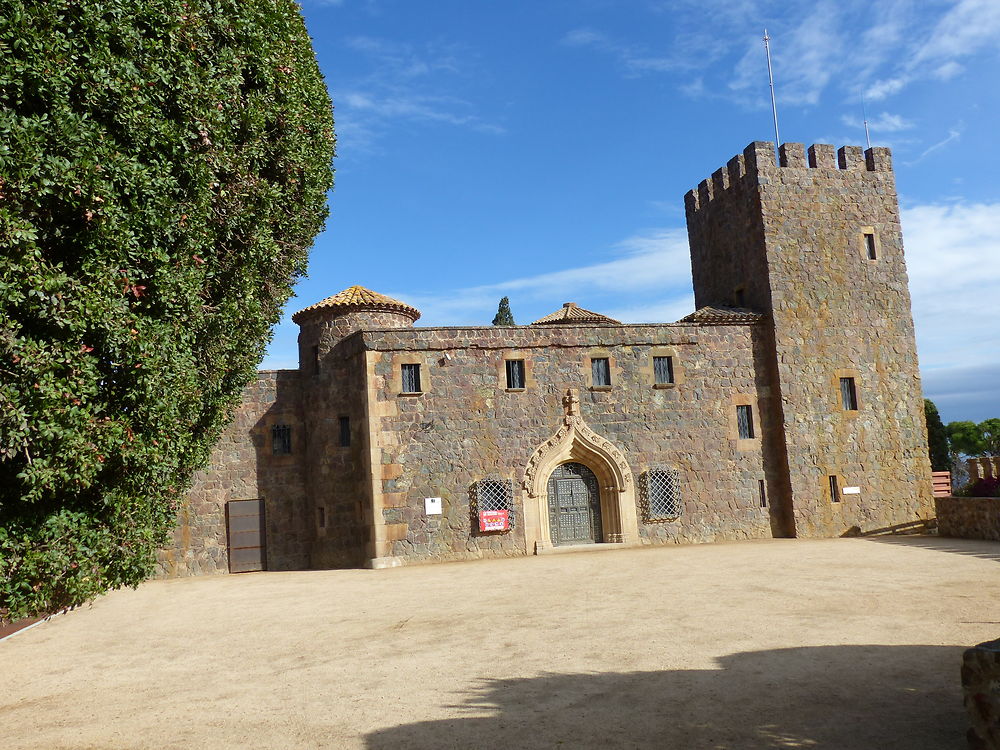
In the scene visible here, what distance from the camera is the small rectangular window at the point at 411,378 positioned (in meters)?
20.9

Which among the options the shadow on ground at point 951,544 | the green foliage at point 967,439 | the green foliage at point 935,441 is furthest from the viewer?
the green foliage at point 967,439

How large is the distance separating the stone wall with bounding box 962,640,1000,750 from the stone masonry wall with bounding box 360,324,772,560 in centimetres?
1577

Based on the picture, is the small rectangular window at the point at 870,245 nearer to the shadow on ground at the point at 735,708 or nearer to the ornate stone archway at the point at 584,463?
the ornate stone archway at the point at 584,463

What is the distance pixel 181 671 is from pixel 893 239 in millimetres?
23236

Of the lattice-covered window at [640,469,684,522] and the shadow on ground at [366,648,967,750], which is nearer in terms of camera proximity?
the shadow on ground at [366,648,967,750]

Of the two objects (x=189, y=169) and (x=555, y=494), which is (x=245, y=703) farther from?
(x=555, y=494)

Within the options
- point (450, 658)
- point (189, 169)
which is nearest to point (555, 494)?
point (450, 658)

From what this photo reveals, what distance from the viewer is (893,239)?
2398cm

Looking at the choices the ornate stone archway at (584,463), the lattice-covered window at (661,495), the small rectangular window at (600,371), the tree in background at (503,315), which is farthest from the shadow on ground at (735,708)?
the tree in background at (503,315)

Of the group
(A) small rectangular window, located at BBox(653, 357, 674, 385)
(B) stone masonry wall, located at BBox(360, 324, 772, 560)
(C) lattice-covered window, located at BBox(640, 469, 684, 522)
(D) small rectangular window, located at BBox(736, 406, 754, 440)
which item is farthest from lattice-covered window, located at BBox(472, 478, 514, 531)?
(D) small rectangular window, located at BBox(736, 406, 754, 440)

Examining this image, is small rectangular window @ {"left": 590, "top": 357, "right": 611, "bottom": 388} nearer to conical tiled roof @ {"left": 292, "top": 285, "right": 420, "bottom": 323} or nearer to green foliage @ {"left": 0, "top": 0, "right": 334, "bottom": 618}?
conical tiled roof @ {"left": 292, "top": 285, "right": 420, "bottom": 323}

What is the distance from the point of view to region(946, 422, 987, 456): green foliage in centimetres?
5350

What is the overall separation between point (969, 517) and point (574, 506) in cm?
1013

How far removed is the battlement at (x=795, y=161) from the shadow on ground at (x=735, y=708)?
18169 millimetres
